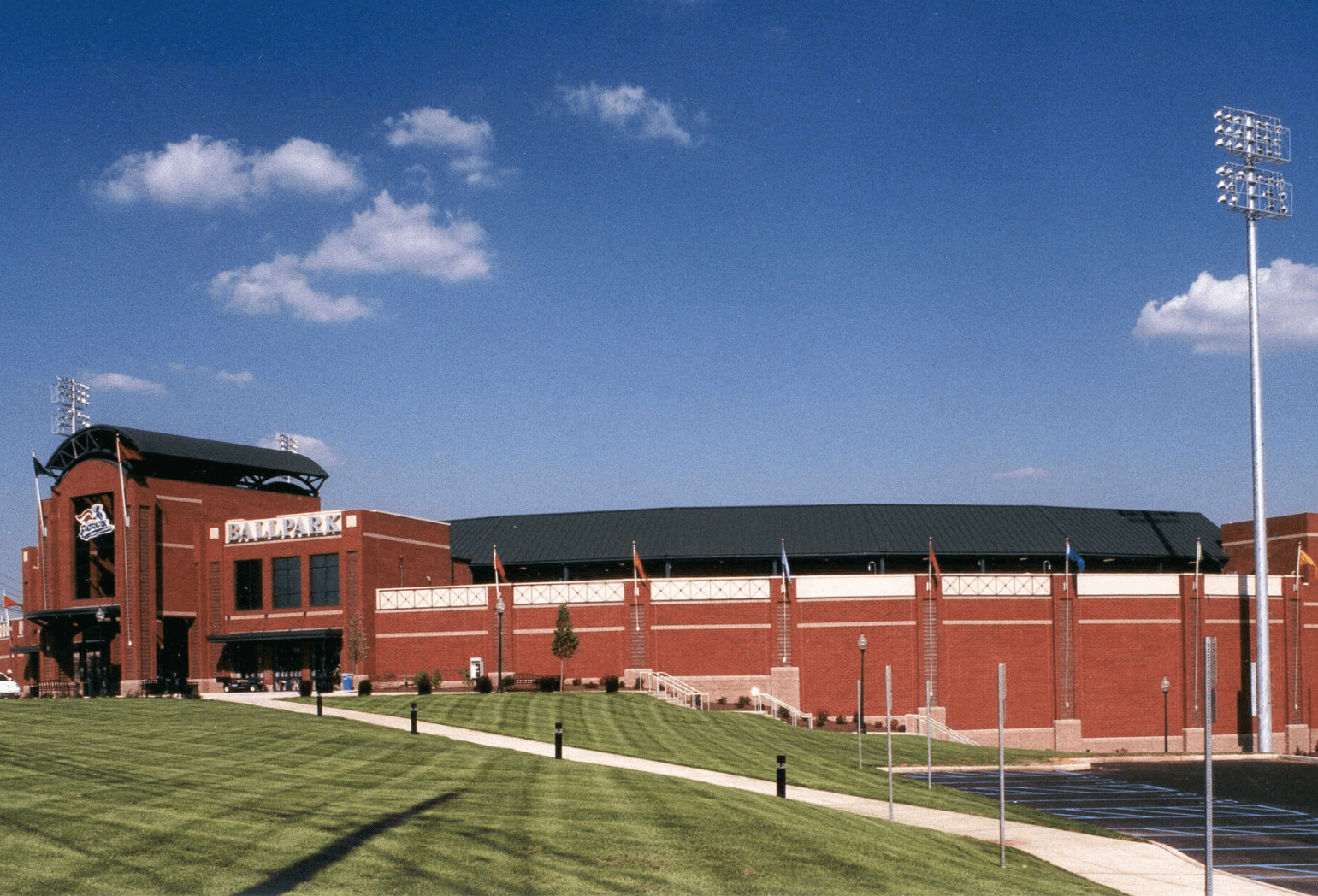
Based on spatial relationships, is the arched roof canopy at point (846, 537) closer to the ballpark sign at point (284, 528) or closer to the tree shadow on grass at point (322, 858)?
the ballpark sign at point (284, 528)

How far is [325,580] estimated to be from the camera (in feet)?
203

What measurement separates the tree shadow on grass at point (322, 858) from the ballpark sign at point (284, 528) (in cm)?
4451

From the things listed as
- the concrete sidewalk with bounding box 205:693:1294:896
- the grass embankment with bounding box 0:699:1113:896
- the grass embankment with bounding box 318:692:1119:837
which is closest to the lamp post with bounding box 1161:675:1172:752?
the grass embankment with bounding box 318:692:1119:837

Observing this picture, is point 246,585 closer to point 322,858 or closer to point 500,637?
point 500,637

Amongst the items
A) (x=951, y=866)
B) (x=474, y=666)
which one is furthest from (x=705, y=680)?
(x=951, y=866)

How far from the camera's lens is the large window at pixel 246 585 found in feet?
211

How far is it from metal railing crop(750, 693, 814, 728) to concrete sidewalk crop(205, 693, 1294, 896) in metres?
21.0

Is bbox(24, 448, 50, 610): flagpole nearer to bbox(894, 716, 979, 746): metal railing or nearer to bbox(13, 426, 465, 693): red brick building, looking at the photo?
bbox(13, 426, 465, 693): red brick building

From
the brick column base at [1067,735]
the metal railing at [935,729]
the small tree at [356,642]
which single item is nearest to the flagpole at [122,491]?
the small tree at [356,642]

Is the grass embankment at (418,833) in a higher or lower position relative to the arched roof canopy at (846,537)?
lower

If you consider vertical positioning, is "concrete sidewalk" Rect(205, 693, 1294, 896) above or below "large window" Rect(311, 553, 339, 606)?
below

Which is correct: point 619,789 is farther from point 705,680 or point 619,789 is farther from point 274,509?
point 274,509

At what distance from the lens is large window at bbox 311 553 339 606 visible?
6169 cm

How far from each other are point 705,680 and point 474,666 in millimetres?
11831
